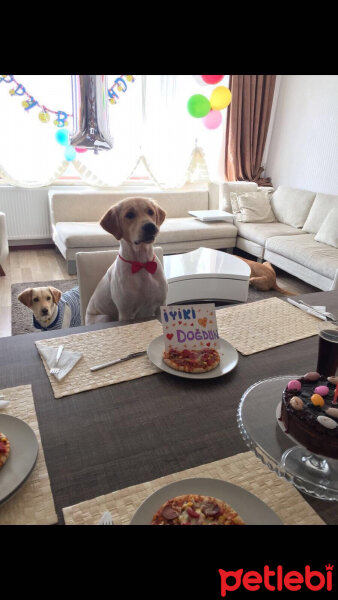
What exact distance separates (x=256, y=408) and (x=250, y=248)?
12.0ft

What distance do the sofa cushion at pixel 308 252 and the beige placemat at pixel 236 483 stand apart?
2810mm

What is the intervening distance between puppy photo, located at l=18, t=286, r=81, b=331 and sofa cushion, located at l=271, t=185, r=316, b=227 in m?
3.18

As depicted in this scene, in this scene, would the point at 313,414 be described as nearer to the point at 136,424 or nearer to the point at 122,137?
the point at 136,424

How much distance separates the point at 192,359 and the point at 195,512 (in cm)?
43

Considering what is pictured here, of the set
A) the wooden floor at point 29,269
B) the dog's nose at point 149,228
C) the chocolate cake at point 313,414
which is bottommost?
the wooden floor at point 29,269

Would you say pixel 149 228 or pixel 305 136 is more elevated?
pixel 305 136

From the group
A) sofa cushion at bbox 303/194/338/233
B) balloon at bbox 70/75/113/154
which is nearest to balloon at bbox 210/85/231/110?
sofa cushion at bbox 303/194/338/233

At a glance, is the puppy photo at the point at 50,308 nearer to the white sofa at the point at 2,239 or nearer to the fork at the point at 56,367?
the fork at the point at 56,367

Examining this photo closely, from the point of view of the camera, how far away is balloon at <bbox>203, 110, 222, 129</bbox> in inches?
183

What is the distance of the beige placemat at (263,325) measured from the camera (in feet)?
3.59

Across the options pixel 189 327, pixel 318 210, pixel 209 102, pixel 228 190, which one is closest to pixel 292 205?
pixel 318 210

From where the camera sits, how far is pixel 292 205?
4.49m

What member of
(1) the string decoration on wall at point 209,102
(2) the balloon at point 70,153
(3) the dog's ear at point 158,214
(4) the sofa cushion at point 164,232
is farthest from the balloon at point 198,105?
(3) the dog's ear at point 158,214
